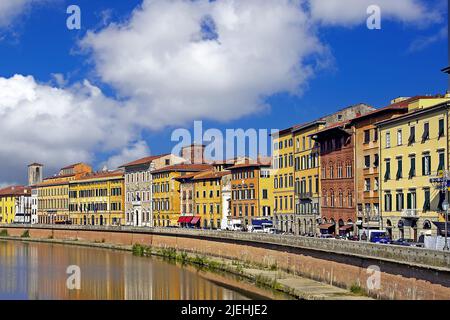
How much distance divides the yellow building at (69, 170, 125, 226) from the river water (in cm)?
4684

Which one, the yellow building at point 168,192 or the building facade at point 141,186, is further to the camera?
the building facade at point 141,186

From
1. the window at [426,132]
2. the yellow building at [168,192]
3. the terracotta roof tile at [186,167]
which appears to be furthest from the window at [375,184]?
the terracotta roof tile at [186,167]

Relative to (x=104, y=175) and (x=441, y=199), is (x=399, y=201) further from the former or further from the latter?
(x=104, y=175)

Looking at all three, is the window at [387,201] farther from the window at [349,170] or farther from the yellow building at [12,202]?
the yellow building at [12,202]

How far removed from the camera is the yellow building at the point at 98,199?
136 meters

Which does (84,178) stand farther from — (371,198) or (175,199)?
(371,198)

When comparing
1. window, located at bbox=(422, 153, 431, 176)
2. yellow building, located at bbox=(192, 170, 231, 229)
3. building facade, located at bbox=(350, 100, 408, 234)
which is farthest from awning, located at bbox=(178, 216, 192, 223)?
window, located at bbox=(422, 153, 431, 176)

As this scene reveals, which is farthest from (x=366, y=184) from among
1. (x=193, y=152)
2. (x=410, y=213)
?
(x=193, y=152)

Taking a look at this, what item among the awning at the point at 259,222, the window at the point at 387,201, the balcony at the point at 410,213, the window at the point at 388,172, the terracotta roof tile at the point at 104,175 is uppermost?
the terracotta roof tile at the point at 104,175

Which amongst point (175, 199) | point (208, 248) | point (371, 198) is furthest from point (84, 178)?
point (371, 198)

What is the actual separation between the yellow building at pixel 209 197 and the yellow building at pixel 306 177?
68.9ft

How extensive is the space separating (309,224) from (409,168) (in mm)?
24007

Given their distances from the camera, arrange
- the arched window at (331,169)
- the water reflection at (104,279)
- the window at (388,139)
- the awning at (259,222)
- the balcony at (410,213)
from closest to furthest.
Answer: the water reflection at (104,279) < the balcony at (410,213) < the window at (388,139) < the arched window at (331,169) < the awning at (259,222)

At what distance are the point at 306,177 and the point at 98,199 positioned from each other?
66.3 meters
